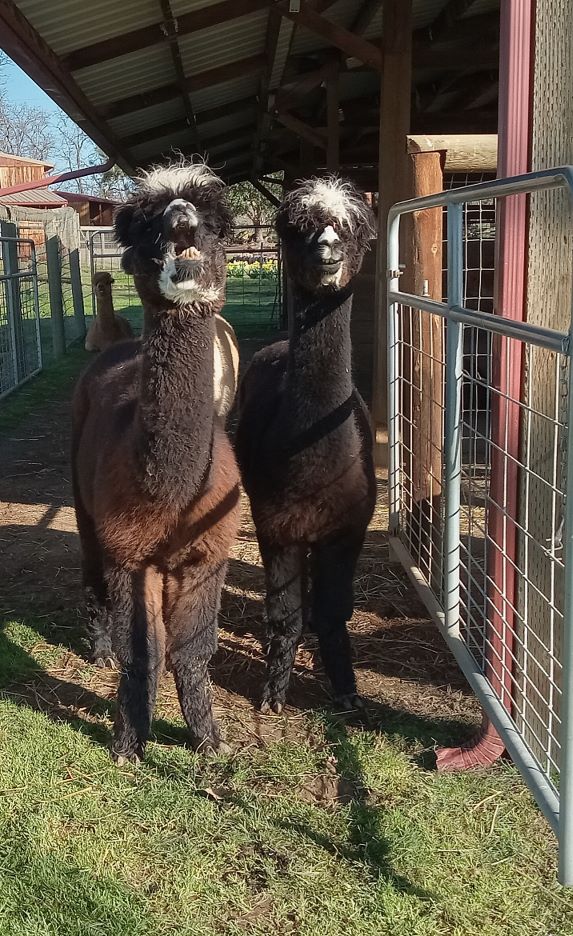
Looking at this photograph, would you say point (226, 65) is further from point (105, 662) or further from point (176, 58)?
point (105, 662)

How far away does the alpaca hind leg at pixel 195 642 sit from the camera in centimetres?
332

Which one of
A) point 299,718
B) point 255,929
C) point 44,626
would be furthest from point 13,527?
point 255,929

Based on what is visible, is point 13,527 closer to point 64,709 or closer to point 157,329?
point 64,709

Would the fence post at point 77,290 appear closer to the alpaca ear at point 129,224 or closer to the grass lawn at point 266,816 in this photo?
the grass lawn at point 266,816

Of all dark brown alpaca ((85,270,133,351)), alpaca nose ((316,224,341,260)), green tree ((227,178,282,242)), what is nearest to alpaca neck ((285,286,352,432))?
alpaca nose ((316,224,341,260))

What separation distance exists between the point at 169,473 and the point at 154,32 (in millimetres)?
5898

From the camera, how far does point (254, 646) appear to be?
173 inches

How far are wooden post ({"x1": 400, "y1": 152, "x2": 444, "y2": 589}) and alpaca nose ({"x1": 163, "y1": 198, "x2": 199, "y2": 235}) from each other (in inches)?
67.0

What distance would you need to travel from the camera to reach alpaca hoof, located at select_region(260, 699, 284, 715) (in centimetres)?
374

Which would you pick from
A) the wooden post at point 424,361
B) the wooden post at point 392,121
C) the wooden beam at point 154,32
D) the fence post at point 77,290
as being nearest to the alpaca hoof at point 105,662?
the wooden post at point 424,361

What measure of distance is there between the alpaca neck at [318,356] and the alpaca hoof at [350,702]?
114 cm

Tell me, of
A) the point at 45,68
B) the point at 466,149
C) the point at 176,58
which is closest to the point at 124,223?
the point at 466,149

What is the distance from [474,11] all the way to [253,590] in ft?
23.4

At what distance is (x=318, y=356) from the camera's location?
11.6ft
